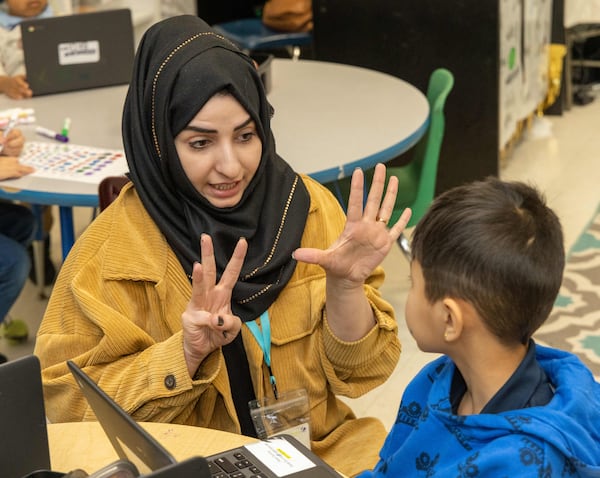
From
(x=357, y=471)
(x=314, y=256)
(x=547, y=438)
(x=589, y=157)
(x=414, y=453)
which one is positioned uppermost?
(x=314, y=256)

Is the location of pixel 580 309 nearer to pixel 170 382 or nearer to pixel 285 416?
pixel 285 416

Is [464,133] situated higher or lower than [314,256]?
lower

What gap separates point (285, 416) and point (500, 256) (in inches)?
23.5

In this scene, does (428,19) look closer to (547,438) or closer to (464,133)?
(464,133)

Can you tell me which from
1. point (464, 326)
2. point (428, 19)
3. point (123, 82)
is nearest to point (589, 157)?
point (428, 19)

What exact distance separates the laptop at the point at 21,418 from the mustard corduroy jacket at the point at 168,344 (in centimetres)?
37

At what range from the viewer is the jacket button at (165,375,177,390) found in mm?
1666

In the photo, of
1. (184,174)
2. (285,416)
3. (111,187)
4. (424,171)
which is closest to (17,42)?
(424,171)

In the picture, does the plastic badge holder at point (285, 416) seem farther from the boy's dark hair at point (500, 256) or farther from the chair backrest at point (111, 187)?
the chair backrest at point (111, 187)

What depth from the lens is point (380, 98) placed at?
3.48m

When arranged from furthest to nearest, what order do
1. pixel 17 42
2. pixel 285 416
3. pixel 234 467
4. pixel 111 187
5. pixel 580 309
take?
pixel 17 42, pixel 580 309, pixel 111 187, pixel 285 416, pixel 234 467

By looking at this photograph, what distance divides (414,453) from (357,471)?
0.38 metres

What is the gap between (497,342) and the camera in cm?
139

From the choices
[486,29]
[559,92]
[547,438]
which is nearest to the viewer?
[547,438]
